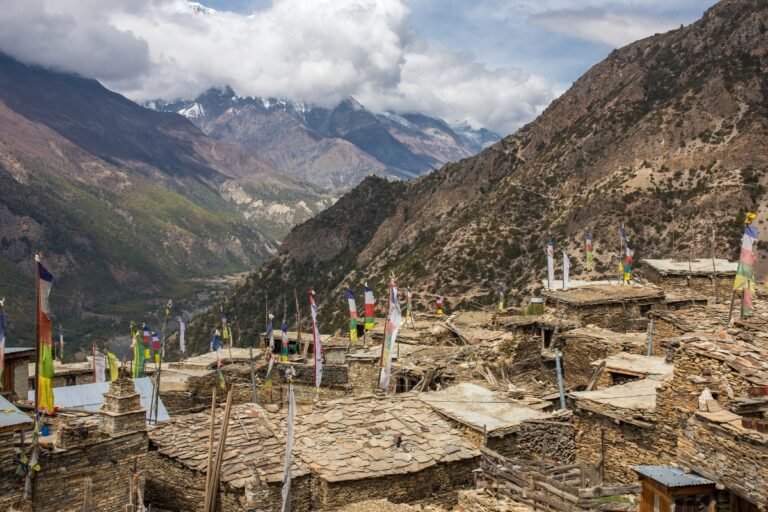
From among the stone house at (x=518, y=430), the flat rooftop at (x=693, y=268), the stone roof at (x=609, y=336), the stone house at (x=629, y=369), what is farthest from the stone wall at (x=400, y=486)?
the flat rooftop at (x=693, y=268)

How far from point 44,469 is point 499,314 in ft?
90.8

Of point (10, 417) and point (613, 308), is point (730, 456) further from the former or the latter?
point (613, 308)

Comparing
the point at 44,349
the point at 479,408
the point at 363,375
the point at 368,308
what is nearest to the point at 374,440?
the point at 479,408

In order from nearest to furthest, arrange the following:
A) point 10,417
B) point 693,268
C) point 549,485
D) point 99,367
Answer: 1. point 549,485
2. point 10,417
3. point 99,367
4. point 693,268

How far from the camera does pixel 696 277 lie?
40000 millimetres

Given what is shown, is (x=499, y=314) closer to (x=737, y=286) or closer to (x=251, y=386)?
(x=251, y=386)

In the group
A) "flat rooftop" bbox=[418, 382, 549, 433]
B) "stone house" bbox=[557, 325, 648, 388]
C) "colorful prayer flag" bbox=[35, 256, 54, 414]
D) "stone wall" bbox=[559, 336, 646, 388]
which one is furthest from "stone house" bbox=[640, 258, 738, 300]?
"colorful prayer flag" bbox=[35, 256, 54, 414]

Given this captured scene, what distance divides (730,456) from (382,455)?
8310mm

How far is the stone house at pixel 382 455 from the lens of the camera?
15.6 metres

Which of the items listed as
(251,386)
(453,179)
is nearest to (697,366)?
(251,386)

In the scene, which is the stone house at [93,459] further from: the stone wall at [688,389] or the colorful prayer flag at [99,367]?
the colorful prayer flag at [99,367]

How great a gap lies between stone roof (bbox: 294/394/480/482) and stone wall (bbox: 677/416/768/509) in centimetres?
668

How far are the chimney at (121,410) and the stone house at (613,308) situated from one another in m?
20.6

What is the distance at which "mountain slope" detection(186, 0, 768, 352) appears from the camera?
84.8 metres
